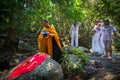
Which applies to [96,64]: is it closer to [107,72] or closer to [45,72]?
[107,72]

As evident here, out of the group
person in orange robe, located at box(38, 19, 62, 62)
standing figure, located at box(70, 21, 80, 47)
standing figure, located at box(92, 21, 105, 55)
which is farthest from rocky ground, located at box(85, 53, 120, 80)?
standing figure, located at box(70, 21, 80, 47)

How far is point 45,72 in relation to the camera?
311 inches

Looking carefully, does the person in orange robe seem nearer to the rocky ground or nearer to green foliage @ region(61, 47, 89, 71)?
green foliage @ region(61, 47, 89, 71)

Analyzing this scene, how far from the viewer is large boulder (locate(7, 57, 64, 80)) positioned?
7.70 metres

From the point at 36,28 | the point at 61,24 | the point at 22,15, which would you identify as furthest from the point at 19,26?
the point at 61,24

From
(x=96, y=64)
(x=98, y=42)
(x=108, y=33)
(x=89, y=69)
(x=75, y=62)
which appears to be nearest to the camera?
(x=75, y=62)

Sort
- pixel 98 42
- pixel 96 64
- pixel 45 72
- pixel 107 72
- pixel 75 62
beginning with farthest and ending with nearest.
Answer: pixel 98 42, pixel 96 64, pixel 75 62, pixel 107 72, pixel 45 72

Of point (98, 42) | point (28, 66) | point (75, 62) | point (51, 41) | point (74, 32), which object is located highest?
point (74, 32)

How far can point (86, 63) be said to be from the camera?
35.2 feet

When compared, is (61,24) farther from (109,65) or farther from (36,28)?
(109,65)

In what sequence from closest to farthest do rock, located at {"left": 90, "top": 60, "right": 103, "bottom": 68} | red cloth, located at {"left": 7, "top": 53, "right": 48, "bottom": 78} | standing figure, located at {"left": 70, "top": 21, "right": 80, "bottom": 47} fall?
red cloth, located at {"left": 7, "top": 53, "right": 48, "bottom": 78}, rock, located at {"left": 90, "top": 60, "right": 103, "bottom": 68}, standing figure, located at {"left": 70, "top": 21, "right": 80, "bottom": 47}

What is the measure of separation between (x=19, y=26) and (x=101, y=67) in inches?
130

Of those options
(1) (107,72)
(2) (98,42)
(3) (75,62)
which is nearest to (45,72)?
(3) (75,62)

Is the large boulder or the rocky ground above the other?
the large boulder
